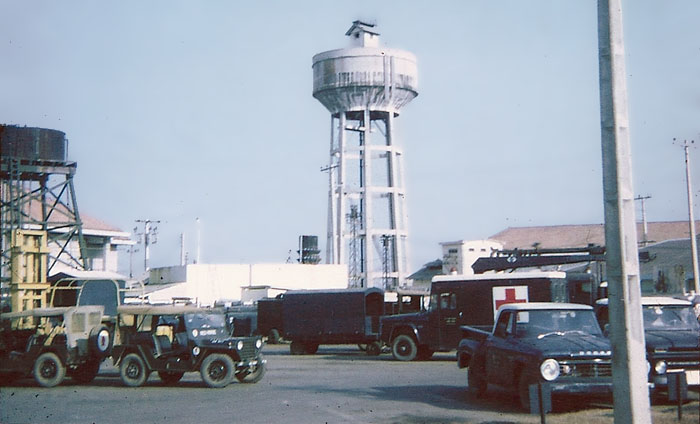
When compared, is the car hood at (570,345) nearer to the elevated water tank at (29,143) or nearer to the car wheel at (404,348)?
the car wheel at (404,348)

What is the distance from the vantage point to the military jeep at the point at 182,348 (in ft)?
60.7

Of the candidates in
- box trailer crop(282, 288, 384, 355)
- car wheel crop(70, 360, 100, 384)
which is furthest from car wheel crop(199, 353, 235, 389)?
box trailer crop(282, 288, 384, 355)

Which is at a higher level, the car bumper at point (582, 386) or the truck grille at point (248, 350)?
the truck grille at point (248, 350)

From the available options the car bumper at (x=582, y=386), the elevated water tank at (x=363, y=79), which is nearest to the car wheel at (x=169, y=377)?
the car bumper at (x=582, y=386)

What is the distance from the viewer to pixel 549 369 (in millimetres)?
12930

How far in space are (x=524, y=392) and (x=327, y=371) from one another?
9.94 metres

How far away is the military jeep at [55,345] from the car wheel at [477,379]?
9.08 meters

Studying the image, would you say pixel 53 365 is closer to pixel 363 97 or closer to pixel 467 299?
pixel 467 299

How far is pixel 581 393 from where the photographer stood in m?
12.8

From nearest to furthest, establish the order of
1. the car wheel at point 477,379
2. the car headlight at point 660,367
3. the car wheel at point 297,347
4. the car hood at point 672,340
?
the car headlight at point 660,367, the car hood at point 672,340, the car wheel at point 477,379, the car wheel at point 297,347

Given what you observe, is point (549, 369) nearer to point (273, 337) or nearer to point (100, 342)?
point (100, 342)

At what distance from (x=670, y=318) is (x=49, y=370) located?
540 inches

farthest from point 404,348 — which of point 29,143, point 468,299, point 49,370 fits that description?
point 29,143

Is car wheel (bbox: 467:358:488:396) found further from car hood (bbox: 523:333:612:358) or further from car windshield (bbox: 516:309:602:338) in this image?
car hood (bbox: 523:333:612:358)
